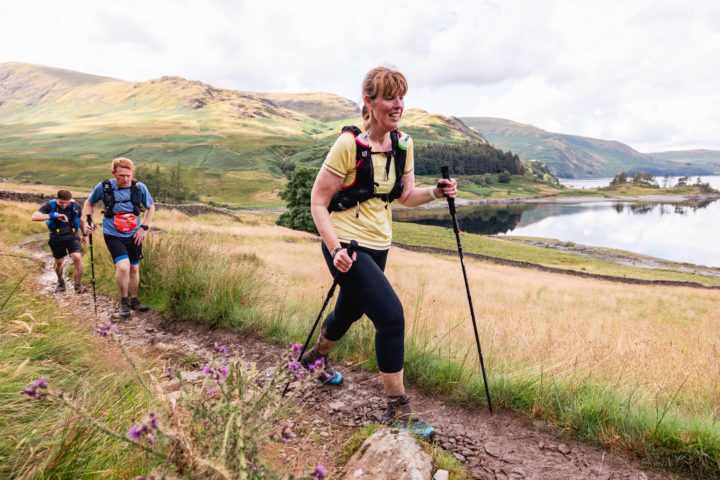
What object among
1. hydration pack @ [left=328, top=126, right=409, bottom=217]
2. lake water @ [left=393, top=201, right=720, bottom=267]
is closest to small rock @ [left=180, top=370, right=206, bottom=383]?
hydration pack @ [left=328, top=126, right=409, bottom=217]

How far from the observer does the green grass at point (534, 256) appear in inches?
1965

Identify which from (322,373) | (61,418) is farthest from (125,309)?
(61,418)

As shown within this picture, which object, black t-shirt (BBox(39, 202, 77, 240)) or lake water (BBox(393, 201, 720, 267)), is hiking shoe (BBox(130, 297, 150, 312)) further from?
lake water (BBox(393, 201, 720, 267))

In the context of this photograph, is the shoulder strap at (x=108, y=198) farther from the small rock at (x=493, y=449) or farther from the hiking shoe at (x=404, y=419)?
the small rock at (x=493, y=449)

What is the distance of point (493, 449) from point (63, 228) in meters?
10.1

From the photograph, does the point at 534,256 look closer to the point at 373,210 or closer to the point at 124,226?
the point at 124,226

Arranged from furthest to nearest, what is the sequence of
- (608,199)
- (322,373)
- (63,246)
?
(608,199) → (63,246) → (322,373)

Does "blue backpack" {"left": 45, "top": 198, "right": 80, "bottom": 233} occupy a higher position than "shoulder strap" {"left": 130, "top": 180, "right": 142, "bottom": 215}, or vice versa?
"shoulder strap" {"left": 130, "top": 180, "right": 142, "bottom": 215}

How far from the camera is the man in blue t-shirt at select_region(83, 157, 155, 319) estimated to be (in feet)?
22.2

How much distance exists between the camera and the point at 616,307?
20.8 metres

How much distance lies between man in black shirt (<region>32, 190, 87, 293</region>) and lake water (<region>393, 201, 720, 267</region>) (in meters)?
87.0

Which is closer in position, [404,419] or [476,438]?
[476,438]

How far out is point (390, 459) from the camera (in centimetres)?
269

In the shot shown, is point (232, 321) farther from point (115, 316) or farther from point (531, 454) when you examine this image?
point (531, 454)
